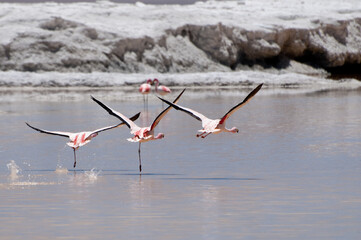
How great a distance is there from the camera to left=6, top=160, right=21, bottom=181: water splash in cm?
893

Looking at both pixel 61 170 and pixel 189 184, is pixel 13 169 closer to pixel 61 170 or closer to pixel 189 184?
pixel 61 170

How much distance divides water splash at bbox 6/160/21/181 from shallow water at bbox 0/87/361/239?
71 mm

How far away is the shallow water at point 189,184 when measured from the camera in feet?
20.4

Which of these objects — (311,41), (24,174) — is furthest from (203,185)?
(311,41)

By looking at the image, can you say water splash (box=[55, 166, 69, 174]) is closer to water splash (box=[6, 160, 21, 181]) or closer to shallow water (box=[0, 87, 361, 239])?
shallow water (box=[0, 87, 361, 239])

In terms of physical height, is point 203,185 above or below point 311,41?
below

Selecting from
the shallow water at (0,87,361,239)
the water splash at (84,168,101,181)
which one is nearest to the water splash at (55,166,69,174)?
the shallow water at (0,87,361,239)

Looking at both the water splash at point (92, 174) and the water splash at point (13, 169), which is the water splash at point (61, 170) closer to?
the water splash at point (92, 174)

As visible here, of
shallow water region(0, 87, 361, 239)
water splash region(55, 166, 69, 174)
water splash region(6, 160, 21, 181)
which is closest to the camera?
shallow water region(0, 87, 361, 239)

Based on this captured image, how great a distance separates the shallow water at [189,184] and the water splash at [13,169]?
0.23 feet

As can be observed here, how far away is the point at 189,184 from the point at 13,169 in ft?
6.87

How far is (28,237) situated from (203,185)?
257 cm

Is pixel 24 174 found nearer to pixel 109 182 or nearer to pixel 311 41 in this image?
pixel 109 182

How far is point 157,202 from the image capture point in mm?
7297
